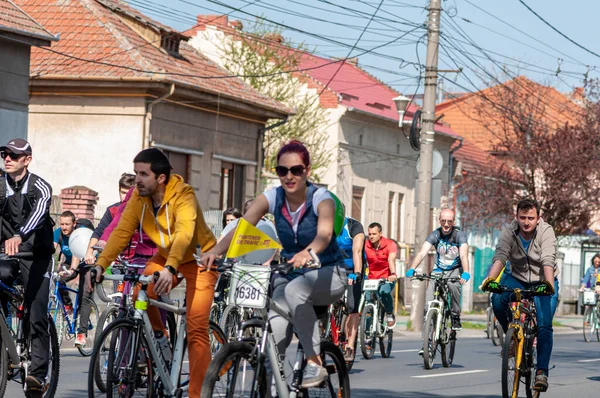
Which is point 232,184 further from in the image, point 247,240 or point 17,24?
point 247,240

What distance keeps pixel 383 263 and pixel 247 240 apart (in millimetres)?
9711

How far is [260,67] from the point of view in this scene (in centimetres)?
3750

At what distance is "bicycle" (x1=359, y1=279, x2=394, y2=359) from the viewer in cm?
1622

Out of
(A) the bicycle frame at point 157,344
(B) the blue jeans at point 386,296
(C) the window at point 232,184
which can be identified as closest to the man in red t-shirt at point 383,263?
(B) the blue jeans at point 386,296

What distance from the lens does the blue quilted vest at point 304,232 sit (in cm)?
763

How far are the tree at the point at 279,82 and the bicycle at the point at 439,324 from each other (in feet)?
68.4

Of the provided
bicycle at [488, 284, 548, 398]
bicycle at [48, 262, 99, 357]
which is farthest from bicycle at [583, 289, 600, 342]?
bicycle at [488, 284, 548, 398]

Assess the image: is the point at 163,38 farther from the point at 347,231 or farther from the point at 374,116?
the point at 347,231

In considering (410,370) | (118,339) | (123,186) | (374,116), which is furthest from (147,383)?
(374,116)

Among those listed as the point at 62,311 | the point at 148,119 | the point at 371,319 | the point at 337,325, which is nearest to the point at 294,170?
the point at 337,325

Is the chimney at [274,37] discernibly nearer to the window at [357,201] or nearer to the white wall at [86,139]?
the window at [357,201]

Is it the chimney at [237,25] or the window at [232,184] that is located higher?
the chimney at [237,25]

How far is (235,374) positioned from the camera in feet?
23.0

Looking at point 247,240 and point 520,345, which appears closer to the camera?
point 247,240
